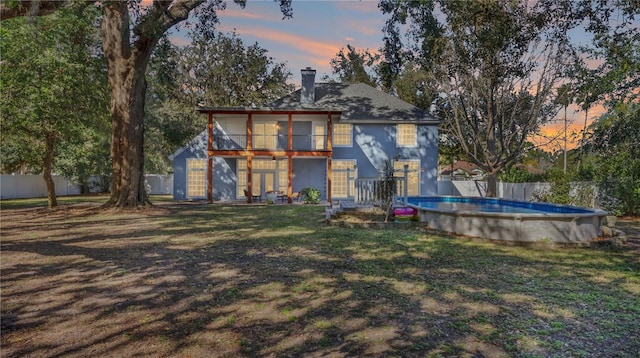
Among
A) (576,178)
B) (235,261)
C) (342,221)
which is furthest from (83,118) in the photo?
(576,178)

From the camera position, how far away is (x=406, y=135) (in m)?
23.5

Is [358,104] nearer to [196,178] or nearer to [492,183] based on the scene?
[492,183]

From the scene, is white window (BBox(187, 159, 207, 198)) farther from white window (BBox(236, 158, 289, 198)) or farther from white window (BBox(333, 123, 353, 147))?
white window (BBox(333, 123, 353, 147))

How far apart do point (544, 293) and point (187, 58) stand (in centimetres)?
3414

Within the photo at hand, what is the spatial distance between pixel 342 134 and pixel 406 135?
13.2 feet

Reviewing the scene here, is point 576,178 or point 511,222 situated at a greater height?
point 576,178

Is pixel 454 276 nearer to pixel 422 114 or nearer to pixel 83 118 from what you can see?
pixel 83 118

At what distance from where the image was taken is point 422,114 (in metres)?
23.7

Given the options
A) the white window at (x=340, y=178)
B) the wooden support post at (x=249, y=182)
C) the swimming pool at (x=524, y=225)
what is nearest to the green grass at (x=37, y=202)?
the wooden support post at (x=249, y=182)

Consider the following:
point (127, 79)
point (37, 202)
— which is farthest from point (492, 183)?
point (37, 202)

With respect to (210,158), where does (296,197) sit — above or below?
below

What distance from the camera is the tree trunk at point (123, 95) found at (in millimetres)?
15352

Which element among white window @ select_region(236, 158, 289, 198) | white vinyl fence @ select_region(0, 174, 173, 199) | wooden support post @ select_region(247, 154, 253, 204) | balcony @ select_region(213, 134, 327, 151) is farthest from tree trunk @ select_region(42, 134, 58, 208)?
white vinyl fence @ select_region(0, 174, 173, 199)

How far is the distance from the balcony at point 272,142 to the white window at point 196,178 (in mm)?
1662
